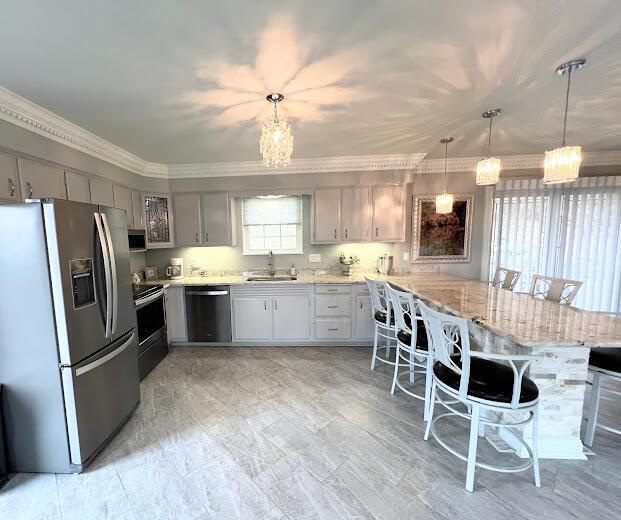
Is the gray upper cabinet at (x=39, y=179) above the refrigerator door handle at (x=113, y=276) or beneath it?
above

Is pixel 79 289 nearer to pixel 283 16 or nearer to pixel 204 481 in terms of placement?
pixel 204 481

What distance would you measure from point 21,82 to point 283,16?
194 centimetres

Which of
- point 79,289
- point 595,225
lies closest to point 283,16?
point 79,289

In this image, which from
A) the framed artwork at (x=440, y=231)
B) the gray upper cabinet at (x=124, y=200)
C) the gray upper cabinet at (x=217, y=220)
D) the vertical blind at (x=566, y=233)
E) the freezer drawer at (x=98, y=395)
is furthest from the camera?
the framed artwork at (x=440, y=231)

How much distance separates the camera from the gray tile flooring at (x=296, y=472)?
1.58 metres

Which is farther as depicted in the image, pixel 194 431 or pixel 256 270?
pixel 256 270

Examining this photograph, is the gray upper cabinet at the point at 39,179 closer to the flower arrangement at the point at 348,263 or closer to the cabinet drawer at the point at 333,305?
the cabinet drawer at the point at 333,305

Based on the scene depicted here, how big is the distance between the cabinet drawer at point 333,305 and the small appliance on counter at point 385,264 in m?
0.78

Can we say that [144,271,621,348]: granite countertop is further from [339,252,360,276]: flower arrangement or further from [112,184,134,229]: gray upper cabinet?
[112,184,134,229]: gray upper cabinet

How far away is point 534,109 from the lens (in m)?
2.51

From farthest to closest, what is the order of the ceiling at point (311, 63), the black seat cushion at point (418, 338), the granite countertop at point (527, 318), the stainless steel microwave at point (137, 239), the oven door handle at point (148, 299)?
the stainless steel microwave at point (137, 239) → the oven door handle at point (148, 299) → the black seat cushion at point (418, 338) → the granite countertop at point (527, 318) → the ceiling at point (311, 63)

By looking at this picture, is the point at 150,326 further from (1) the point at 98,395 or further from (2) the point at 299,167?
(2) the point at 299,167

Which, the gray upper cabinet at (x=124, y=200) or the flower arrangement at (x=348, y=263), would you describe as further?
the flower arrangement at (x=348, y=263)

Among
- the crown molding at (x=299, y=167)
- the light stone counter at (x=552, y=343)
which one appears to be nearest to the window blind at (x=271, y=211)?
the crown molding at (x=299, y=167)
